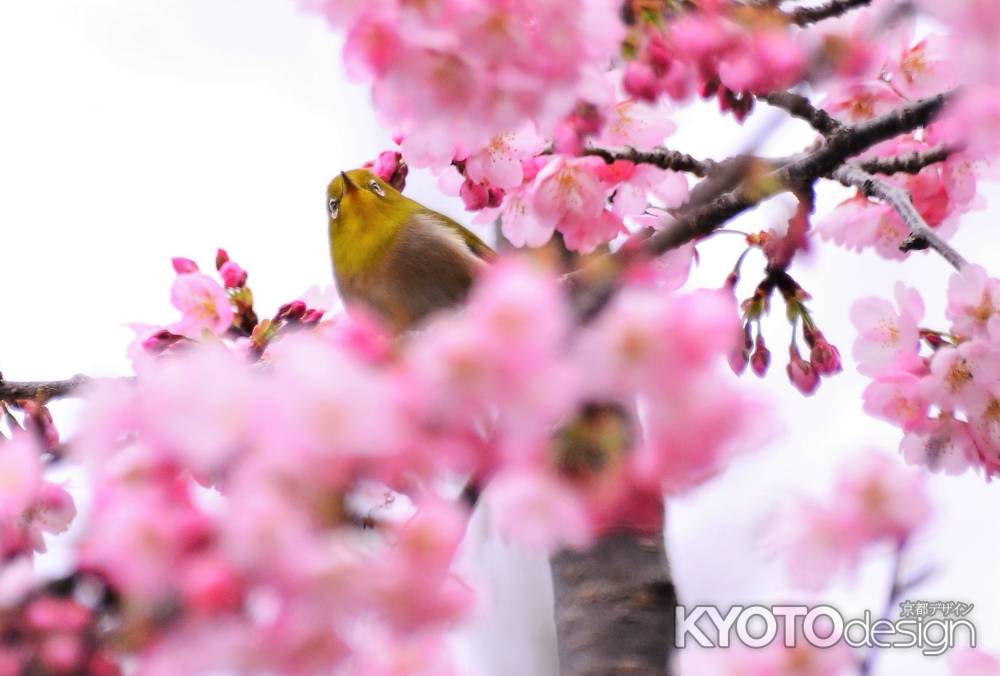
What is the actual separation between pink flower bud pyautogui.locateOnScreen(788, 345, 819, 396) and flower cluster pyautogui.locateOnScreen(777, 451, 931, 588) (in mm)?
1060

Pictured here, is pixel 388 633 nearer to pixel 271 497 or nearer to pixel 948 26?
pixel 271 497

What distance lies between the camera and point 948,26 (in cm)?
86

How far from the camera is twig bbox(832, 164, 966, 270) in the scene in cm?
152

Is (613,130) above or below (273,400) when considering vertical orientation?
above

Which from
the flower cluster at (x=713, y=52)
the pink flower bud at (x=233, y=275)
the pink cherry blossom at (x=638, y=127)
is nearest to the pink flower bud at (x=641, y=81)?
the flower cluster at (x=713, y=52)

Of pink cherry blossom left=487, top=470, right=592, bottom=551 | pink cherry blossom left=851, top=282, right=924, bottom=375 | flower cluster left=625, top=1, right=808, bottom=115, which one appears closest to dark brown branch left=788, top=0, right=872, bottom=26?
flower cluster left=625, top=1, right=808, bottom=115

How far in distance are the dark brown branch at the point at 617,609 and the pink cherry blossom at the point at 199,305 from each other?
30.0 inches

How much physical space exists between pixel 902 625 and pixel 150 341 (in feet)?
3.73

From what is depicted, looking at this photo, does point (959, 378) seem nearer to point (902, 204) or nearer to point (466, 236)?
point (902, 204)

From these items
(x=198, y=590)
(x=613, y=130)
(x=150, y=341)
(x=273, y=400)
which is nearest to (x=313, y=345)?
(x=273, y=400)

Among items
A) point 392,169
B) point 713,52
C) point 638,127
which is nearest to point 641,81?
point 713,52

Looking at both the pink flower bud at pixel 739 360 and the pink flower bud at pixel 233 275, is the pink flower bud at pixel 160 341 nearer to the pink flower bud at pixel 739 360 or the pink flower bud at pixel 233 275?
the pink flower bud at pixel 233 275

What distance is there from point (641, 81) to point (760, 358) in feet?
2.46

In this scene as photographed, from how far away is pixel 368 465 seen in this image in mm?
663
